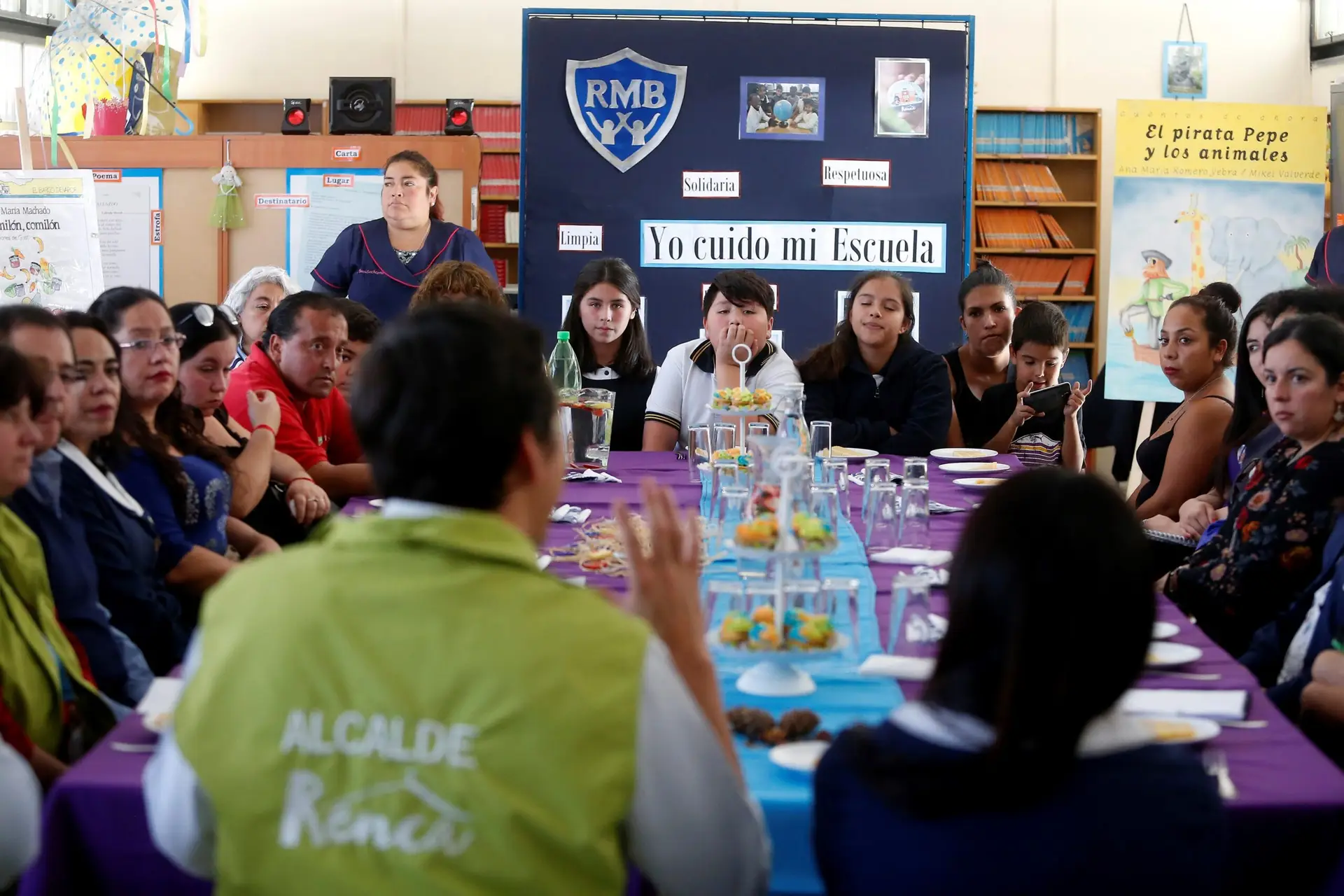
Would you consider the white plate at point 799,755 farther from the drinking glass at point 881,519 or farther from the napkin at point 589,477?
the napkin at point 589,477

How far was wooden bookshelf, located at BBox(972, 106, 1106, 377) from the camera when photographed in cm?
776

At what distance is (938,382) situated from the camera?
4230 mm

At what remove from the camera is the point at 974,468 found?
12.2 feet

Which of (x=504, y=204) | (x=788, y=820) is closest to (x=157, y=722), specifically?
(x=788, y=820)

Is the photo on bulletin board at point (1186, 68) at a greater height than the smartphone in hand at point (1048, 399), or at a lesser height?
greater

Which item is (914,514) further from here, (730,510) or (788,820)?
(788,820)

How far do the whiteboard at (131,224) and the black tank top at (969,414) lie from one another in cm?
414

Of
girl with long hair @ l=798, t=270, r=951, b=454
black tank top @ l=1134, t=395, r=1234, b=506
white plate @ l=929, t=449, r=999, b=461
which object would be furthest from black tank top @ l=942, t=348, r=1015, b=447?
black tank top @ l=1134, t=395, r=1234, b=506

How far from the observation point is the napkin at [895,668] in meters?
1.72

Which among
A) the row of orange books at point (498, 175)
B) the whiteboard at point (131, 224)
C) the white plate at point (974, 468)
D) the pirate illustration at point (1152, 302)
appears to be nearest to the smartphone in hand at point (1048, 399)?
the white plate at point (974, 468)

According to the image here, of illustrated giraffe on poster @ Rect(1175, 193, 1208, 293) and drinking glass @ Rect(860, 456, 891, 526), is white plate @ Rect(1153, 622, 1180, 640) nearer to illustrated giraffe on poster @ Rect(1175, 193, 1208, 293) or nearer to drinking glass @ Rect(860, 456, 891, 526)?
drinking glass @ Rect(860, 456, 891, 526)

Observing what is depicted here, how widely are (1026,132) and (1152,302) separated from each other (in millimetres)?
1763

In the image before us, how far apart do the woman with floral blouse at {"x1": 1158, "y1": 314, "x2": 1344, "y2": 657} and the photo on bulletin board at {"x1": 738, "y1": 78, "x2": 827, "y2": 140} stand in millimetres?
3680

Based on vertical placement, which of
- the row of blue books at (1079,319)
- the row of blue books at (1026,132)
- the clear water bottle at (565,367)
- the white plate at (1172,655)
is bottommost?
the white plate at (1172,655)
